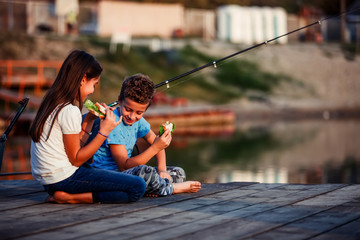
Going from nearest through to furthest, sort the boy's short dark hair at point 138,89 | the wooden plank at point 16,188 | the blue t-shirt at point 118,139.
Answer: the boy's short dark hair at point 138,89 < the blue t-shirt at point 118,139 < the wooden plank at point 16,188

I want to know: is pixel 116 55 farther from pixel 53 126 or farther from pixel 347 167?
pixel 53 126

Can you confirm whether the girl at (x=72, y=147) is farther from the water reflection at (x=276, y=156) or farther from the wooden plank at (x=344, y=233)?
the water reflection at (x=276, y=156)

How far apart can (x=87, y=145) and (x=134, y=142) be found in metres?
0.66

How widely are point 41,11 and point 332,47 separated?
13.1 meters

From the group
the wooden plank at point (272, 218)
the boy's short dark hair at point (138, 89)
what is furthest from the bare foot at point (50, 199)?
the wooden plank at point (272, 218)

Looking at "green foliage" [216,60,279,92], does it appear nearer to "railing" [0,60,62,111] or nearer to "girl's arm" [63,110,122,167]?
"railing" [0,60,62,111]

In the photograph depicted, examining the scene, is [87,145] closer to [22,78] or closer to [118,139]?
[118,139]

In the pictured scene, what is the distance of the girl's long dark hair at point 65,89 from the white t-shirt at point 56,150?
0.03 m

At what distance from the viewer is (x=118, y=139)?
14.4 feet

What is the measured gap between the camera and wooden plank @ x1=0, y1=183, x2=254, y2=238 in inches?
130

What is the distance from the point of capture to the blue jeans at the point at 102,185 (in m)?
4.03

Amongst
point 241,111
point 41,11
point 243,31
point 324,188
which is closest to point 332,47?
point 243,31

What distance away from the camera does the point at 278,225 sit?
11.0 feet

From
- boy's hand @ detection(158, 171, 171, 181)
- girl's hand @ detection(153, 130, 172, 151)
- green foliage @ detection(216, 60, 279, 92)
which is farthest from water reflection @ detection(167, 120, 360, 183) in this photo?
green foliage @ detection(216, 60, 279, 92)
